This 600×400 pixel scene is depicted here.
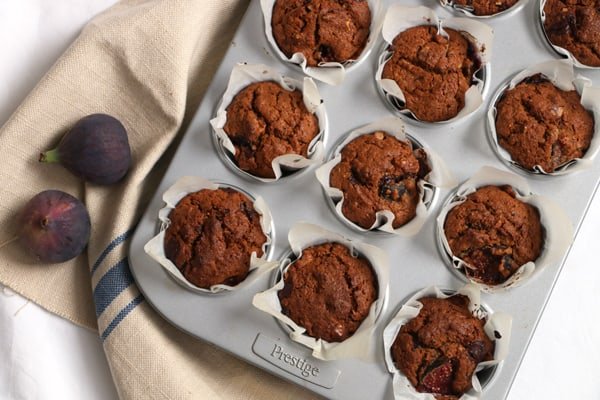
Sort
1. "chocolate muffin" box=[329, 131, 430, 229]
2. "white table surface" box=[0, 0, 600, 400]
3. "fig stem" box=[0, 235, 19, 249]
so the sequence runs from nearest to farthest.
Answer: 1. "chocolate muffin" box=[329, 131, 430, 229]
2. "fig stem" box=[0, 235, 19, 249]
3. "white table surface" box=[0, 0, 600, 400]

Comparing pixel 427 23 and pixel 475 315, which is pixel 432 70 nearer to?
pixel 427 23

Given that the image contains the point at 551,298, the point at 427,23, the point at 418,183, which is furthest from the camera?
the point at 551,298

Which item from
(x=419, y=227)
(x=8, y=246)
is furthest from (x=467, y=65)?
(x=8, y=246)

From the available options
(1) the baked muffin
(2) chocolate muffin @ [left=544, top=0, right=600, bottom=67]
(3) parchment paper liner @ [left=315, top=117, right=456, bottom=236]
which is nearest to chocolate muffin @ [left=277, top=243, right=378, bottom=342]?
(3) parchment paper liner @ [left=315, top=117, right=456, bottom=236]

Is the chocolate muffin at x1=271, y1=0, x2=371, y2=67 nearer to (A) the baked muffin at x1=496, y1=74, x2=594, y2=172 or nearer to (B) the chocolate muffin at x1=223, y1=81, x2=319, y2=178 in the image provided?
(B) the chocolate muffin at x1=223, y1=81, x2=319, y2=178

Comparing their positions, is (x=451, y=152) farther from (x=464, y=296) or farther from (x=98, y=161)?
(x=98, y=161)

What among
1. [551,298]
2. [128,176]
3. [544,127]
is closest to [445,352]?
[551,298]

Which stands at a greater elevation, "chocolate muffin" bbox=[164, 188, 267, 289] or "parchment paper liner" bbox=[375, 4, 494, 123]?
"parchment paper liner" bbox=[375, 4, 494, 123]

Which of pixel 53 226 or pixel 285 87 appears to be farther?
pixel 285 87
